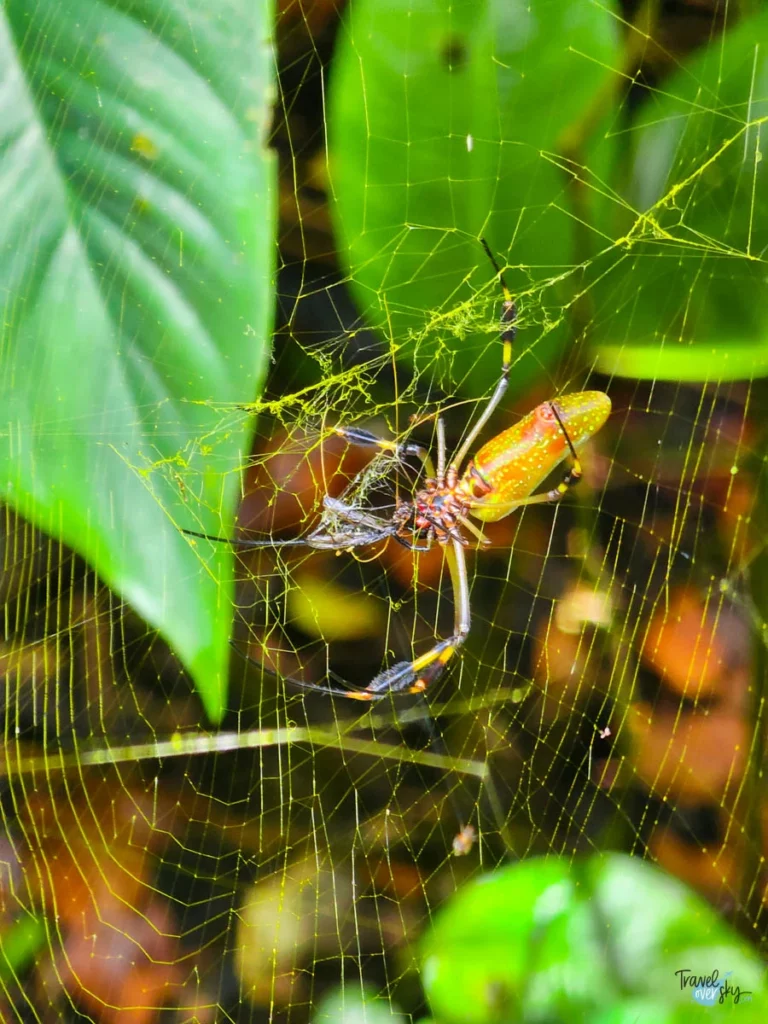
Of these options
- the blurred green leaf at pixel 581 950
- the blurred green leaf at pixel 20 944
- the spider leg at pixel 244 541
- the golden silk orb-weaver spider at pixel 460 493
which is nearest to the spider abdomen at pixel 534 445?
the golden silk orb-weaver spider at pixel 460 493

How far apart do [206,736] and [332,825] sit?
121mm

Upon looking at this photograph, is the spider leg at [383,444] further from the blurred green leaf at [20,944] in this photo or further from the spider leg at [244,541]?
the blurred green leaf at [20,944]

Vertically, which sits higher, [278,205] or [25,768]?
[278,205]

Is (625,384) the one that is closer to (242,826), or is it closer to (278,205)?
(278,205)

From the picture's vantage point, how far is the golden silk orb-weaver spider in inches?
16.2

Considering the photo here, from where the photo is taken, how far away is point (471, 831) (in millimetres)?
515

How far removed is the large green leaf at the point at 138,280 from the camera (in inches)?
15.5

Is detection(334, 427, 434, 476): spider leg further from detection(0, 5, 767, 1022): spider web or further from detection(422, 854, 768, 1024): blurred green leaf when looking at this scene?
detection(422, 854, 768, 1024): blurred green leaf

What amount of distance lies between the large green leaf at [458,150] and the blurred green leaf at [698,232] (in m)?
0.04

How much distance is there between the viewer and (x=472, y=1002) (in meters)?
0.45

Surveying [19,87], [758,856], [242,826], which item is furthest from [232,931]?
[19,87]

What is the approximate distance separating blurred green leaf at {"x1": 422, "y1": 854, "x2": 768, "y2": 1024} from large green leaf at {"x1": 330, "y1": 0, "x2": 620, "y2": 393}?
379 mm

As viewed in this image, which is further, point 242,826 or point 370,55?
point 242,826

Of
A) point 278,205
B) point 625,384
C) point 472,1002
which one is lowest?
point 472,1002
